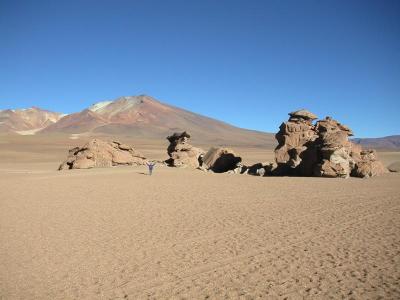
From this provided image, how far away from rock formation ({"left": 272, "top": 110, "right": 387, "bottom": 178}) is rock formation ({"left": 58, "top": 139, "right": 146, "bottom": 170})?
1261 centimetres

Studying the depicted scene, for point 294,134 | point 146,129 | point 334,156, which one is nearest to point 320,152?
point 334,156

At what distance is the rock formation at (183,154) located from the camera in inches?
1217

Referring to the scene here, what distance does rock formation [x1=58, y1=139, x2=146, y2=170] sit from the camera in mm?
29797

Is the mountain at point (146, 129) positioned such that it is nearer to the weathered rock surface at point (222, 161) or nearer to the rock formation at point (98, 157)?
the weathered rock surface at point (222, 161)

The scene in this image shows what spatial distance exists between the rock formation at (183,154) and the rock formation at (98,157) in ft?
10.8

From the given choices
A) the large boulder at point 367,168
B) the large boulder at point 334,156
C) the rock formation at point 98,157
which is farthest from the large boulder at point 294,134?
the rock formation at point 98,157

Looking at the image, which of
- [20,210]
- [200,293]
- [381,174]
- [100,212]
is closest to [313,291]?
[200,293]

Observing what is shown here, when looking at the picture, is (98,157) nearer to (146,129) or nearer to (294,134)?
(294,134)

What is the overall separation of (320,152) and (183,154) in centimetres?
1143

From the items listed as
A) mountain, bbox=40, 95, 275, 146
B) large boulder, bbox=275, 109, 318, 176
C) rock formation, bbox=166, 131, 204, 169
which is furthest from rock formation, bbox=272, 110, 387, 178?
mountain, bbox=40, 95, 275, 146

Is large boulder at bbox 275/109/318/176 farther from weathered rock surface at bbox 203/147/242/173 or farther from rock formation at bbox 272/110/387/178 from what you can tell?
weathered rock surface at bbox 203/147/242/173

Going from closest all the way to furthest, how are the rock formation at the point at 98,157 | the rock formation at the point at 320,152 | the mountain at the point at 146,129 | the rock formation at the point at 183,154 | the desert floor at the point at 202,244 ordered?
the desert floor at the point at 202,244 → the rock formation at the point at 320,152 → the rock formation at the point at 98,157 → the rock formation at the point at 183,154 → the mountain at the point at 146,129

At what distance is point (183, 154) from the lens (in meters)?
31.5

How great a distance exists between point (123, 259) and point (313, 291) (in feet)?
14.5
